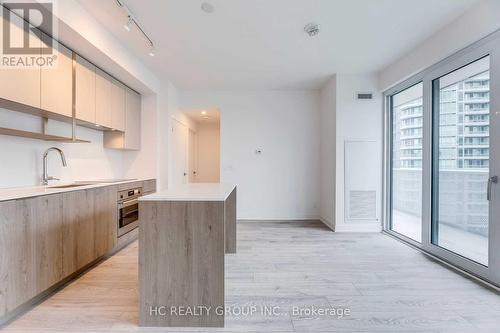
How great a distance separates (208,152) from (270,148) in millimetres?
2501

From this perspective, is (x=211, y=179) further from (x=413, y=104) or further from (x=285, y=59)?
(x=413, y=104)

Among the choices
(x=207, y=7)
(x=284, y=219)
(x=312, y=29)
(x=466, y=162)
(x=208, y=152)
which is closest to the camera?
(x=207, y=7)

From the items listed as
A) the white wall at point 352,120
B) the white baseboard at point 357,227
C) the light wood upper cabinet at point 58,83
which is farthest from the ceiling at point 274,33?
the white baseboard at point 357,227

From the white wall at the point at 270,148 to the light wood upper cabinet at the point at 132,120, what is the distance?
108 cm

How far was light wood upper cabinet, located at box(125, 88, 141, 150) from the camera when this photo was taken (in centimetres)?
388

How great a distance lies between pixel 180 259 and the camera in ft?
5.71

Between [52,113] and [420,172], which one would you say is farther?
[420,172]

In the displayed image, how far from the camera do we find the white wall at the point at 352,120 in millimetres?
4227

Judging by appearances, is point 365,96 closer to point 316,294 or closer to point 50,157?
point 316,294

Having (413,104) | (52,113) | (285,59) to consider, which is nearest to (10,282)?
(52,113)

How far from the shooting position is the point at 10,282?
174 cm

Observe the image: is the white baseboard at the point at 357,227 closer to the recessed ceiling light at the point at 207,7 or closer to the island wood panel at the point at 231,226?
the island wood panel at the point at 231,226

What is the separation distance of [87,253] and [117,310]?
926 mm

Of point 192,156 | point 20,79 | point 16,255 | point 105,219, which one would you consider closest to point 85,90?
point 20,79
